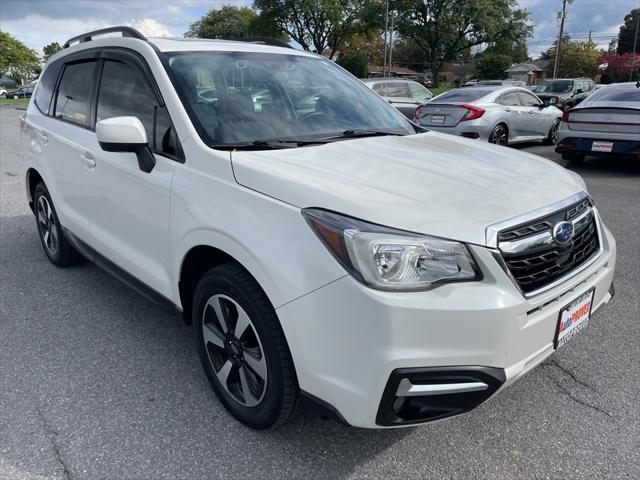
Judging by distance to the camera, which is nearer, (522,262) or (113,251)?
(522,262)

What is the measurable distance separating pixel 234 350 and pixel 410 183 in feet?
3.68

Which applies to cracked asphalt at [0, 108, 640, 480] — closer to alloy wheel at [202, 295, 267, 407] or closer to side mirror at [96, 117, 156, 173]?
alloy wheel at [202, 295, 267, 407]

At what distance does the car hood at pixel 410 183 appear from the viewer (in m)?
1.96

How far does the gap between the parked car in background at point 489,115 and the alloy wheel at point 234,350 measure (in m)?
8.19

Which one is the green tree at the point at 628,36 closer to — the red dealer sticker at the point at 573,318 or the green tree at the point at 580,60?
the green tree at the point at 580,60

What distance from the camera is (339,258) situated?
1.89 metres

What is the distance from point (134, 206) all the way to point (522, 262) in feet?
6.72

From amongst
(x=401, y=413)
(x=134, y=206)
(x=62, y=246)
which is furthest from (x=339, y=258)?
(x=62, y=246)

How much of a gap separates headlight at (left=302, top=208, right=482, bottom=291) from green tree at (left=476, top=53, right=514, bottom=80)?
58912 mm

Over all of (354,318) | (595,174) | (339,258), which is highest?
(339,258)

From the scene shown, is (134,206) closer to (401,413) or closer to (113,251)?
(113,251)

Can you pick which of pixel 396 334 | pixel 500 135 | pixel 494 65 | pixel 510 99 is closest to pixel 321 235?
pixel 396 334

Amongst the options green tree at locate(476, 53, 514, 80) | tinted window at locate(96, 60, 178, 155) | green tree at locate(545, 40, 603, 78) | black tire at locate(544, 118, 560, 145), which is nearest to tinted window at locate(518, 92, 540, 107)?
black tire at locate(544, 118, 560, 145)

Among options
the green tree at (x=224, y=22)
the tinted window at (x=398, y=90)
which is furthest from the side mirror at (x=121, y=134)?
the green tree at (x=224, y=22)
